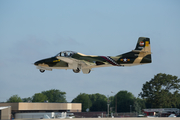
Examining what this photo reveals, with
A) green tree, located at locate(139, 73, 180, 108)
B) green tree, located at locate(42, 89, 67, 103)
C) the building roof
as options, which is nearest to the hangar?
the building roof

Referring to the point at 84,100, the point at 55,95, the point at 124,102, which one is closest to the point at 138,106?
the point at 124,102

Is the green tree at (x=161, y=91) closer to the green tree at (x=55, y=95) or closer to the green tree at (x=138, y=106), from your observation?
the green tree at (x=138, y=106)

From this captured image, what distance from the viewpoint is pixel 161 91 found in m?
83.4

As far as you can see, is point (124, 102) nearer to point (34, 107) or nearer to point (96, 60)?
point (34, 107)

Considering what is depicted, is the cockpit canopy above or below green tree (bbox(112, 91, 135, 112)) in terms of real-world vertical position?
above

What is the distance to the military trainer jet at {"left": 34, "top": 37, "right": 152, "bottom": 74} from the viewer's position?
40125mm

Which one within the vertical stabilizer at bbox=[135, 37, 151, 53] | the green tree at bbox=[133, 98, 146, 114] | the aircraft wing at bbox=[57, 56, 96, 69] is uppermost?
the vertical stabilizer at bbox=[135, 37, 151, 53]

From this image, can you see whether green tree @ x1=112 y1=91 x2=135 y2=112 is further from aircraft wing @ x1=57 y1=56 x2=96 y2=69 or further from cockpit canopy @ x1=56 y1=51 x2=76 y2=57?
cockpit canopy @ x1=56 y1=51 x2=76 y2=57

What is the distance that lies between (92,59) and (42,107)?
117 ft

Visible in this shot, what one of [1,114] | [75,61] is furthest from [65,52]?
[1,114]

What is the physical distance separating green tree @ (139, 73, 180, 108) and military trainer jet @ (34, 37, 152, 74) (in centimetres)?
4524

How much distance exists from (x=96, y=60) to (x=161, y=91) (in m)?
47.9

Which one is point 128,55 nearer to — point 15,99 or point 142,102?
point 142,102

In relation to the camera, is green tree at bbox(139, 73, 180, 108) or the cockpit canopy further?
green tree at bbox(139, 73, 180, 108)
